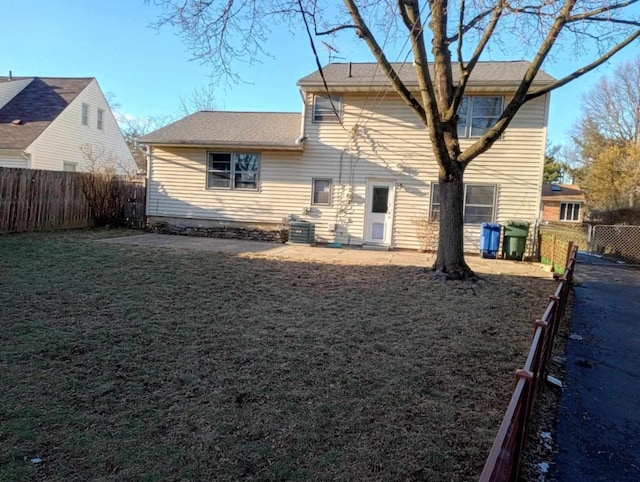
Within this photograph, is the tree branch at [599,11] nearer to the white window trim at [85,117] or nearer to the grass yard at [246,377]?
the grass yard at [246,377]

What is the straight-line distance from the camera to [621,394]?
12.6 feet

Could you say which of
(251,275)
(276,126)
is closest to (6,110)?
(276,126)

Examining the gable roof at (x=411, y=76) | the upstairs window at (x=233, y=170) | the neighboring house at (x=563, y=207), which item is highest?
the gable roof at (x=411, y=76)

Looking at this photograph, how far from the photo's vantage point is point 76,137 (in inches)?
842

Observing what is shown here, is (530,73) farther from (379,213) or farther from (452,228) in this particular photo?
(379,213)

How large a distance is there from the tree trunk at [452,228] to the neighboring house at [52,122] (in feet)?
58.5

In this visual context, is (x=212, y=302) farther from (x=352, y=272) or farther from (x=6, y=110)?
(x=6, y=110)

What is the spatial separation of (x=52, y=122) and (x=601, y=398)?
22.4m

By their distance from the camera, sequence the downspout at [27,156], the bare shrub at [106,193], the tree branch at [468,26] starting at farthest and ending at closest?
the downspout at [27,156] → the bare shrub at [106,193] → the tree branch at [468,26]

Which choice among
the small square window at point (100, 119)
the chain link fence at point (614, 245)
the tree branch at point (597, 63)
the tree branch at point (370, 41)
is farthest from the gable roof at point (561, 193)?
the small square window at point (100, 119)

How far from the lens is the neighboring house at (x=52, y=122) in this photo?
18375 millimetres

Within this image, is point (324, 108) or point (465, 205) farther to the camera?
point (324, 108)

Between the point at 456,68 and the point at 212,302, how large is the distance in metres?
11.6

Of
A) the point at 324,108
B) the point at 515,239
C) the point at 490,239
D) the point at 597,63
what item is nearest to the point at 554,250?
the point at 515,239
